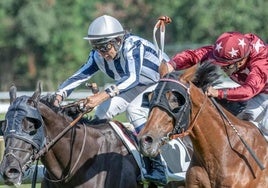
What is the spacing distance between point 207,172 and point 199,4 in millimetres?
32156

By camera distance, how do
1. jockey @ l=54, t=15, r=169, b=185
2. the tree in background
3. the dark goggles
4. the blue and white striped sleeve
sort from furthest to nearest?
the tree in background
the blue and white striped sleeve
the dark goggles
jockey @ l=54, t=15, r=169, b=185

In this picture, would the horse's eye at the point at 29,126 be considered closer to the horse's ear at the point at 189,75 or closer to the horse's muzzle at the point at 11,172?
the horse's muzzle at the point at 11,172

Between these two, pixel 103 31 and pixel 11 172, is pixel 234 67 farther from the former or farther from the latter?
pixel 11 172

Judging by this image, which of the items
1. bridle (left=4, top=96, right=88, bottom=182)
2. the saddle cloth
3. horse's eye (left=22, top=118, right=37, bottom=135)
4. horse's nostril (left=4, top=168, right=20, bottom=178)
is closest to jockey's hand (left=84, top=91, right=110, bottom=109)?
bridle (left=4, top=96, right=88, bottom=182)

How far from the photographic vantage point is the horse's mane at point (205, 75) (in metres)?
7.66

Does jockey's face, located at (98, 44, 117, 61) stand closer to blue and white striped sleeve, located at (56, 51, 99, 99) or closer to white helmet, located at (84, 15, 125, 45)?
white helmet, located at (84, 15, 125, 45)

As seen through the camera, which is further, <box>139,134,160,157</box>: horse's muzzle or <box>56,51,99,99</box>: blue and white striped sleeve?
<box>56,51,99,99</box>: blue and white striped sleeve

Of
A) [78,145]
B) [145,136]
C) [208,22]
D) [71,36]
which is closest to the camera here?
[145,136]

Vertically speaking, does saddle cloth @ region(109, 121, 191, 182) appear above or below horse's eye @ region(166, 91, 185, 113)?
below

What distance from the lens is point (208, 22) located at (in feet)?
128

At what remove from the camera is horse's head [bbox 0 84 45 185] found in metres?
7.61

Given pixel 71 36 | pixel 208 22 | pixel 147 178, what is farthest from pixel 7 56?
pixel 147 178

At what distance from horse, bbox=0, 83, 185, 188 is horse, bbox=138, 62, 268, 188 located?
819mm

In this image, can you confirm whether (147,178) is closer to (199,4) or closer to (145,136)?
(145,136)
